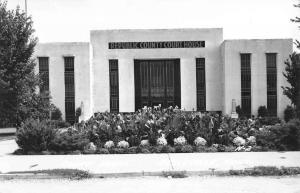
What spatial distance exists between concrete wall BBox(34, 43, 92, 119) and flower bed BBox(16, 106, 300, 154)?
2756 cm

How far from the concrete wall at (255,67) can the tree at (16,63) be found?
2459cm

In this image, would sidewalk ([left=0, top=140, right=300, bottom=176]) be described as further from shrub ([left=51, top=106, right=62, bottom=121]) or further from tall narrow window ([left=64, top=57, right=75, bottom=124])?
tall narrow window ([left=64, top=57, right=75, bottom=124])

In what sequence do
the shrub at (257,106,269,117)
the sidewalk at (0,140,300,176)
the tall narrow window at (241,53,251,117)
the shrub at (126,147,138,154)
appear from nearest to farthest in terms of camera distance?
the sidewalk at (0,140,300,176) < the shrub at (126,147,138,154) < the shrub at (257,106,269,117) < the tall narrow window at (241,53,251,117)

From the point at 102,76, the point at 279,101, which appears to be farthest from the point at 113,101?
the point at 279,101

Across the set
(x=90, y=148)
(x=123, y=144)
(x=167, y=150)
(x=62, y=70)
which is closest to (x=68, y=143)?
(x=90, y=148)

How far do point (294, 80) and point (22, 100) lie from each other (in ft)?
89.6

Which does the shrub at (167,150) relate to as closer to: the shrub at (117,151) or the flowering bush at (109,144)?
the shrub at (117,151)

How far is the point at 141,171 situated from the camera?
36.5ft

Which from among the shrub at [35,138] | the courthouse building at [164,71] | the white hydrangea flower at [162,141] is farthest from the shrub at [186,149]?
the courthouse building at [164,71]

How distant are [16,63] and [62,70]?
1985cm

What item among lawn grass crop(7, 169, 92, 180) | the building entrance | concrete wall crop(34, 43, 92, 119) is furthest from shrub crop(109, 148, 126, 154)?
the building entrance

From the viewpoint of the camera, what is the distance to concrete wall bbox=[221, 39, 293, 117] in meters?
46.3

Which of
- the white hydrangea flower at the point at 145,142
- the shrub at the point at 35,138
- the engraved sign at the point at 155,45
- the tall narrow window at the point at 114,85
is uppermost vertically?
the engraved sign at the point at 155,45

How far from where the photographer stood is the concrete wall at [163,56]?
48000 millimetres
